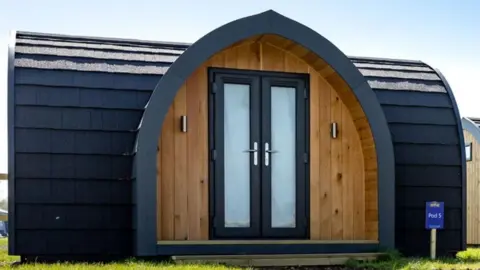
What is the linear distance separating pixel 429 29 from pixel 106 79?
14.0ft

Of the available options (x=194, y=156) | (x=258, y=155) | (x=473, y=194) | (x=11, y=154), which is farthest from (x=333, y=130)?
(x=473, y=194)

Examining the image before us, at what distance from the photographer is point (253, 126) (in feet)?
22.6

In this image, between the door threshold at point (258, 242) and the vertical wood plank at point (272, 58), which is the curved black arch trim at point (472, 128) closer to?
the door threshold at point (258, 242)

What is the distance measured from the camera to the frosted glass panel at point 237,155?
6.77 metres

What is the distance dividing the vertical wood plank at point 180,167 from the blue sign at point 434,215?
2567mm

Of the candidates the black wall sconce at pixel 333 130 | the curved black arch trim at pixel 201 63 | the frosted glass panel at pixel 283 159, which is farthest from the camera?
the black wall sconce at pixel 333 130

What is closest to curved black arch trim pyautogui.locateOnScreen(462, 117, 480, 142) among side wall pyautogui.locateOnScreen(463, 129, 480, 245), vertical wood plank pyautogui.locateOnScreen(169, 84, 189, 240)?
side wall pyautogui.locateOnScreen(463, 129, 480, 245)

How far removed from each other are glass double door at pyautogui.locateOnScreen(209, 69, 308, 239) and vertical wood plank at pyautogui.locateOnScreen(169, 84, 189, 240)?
0.95 ft

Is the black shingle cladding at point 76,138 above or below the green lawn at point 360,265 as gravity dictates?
above

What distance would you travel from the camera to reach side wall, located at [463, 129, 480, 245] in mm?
14289

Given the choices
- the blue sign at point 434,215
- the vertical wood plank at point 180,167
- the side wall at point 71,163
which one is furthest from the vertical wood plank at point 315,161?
the side wall at point 71,163

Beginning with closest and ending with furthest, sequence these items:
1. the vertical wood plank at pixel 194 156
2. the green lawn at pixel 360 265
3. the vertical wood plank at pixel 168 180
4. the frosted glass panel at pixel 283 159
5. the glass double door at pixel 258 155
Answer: the green lawn at pixel 360 265 < the vertical wood plank at pixel 168 180 < the vertical wood plank at pixel 194 156 < the glass double door at pixel 258 155 < the frosted glass panel at pixel 283 159

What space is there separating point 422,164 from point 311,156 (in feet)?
4.43

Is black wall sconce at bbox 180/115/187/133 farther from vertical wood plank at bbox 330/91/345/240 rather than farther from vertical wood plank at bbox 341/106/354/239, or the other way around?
vertical wood plank at bbox 341/106/354/239
